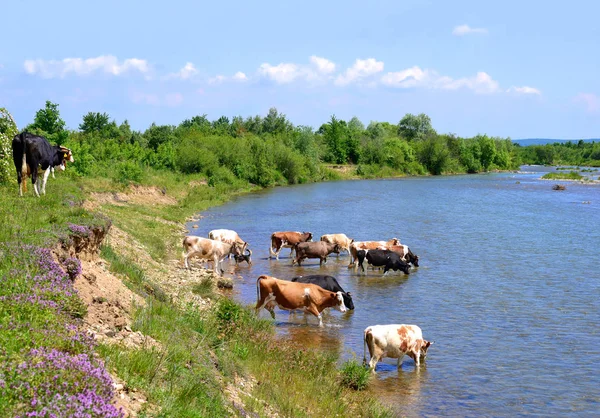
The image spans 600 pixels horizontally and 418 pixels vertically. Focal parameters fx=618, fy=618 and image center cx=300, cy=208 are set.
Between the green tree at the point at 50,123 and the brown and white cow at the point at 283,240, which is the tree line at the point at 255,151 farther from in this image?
the brown and white cow at the point at 283,240

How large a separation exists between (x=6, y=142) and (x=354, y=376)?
14.0m

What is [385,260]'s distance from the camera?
24.2 metres

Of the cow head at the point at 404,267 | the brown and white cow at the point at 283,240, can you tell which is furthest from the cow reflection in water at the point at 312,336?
the brown and white cow at the point at 283,240

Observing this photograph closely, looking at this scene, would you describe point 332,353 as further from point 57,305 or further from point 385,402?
point 57,305

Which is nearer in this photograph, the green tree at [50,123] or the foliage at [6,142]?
the foliage at [6,142]

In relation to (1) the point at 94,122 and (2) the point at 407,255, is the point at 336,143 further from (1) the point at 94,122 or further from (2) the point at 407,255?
(2) the point at 407,255

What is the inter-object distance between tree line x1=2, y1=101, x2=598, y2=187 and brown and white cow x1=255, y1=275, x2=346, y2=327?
25.4 metres

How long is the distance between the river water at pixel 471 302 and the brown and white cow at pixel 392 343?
1.16ft

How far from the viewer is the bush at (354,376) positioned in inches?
471

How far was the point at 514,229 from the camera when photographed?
38.0 metres

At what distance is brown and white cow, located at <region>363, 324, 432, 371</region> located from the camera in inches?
532

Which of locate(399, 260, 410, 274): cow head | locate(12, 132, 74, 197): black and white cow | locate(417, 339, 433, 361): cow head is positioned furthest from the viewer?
locate(399, 260, 410, 274): cow head

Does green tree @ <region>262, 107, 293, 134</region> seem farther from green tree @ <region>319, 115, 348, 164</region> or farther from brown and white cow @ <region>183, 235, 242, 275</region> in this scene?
brown and white cow @ <region>183, 235, 242, 275</region>

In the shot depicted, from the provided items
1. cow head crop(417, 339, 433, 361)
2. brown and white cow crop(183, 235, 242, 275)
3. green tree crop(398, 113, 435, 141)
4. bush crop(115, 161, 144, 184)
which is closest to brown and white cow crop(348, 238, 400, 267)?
brown and white cow crop(183, 235, 242, 275)
